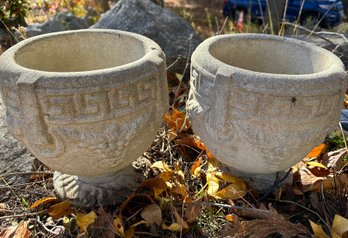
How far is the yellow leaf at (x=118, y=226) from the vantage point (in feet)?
4.60

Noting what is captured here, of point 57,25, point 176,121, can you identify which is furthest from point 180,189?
point 57,25

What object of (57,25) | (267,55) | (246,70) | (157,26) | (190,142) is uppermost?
(246,70)

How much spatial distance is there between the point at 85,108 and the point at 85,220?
498mm

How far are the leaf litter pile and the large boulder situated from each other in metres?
0.91

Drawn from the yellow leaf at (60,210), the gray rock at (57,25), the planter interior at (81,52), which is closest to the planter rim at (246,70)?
the planter interior at (81,52)

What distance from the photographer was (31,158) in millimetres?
1804

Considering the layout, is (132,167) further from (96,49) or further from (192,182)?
(96,49)

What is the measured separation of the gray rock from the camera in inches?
117

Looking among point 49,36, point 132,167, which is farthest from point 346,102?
point 49,36

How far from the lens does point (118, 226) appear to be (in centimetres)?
144

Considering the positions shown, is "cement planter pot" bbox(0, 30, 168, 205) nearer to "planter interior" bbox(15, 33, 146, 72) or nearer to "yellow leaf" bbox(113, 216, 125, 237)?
"planter interior" bbox(15, 33, 146, 72)

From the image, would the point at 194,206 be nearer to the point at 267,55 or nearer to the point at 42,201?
the point at 42,201

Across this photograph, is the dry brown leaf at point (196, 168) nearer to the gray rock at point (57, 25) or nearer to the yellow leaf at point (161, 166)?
the yellow leaf at point (161, 166)

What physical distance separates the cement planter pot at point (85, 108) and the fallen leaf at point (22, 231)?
0.25m
